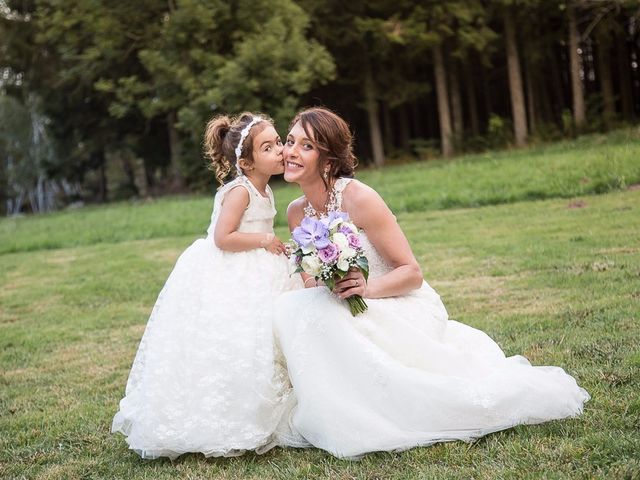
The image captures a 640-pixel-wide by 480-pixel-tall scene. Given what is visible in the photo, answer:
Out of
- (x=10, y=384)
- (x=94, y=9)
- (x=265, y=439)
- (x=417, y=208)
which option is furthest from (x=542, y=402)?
(x=94, y=9)

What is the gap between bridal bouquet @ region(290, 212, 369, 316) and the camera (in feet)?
12.4

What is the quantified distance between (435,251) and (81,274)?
5288 mm

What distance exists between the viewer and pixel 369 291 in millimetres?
4258

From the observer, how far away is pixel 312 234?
150 inches

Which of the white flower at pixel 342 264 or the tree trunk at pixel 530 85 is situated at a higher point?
the tree trunk at pixel 530 85

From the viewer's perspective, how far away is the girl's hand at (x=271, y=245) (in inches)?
178

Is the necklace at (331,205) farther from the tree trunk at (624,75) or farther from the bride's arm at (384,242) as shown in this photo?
the tree trunk at (624,75)

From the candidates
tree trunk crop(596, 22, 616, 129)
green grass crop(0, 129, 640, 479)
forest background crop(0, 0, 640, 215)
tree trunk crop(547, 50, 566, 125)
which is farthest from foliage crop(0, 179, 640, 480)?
tree trunk crop(547, 50, 566, 125)

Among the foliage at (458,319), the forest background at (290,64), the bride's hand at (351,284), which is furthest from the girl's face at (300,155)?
the forest background at (290,64)

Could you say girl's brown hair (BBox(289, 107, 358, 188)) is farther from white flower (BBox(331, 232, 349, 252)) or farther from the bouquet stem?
the bouquet stem

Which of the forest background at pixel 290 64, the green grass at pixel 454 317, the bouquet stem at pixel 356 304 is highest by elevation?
the forest background at pixel 290 64

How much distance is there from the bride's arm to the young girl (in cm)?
55

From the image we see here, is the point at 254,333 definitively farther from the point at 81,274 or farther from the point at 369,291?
the point at 81,274

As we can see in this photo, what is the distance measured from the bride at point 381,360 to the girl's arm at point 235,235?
0.38 metres
